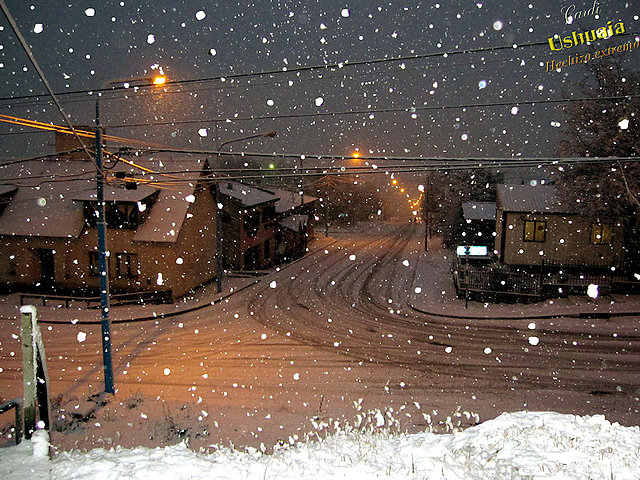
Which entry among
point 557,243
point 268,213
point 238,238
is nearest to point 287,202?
point 268,213

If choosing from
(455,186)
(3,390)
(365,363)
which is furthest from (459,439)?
(455,186)

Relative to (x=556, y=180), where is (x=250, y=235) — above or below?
below

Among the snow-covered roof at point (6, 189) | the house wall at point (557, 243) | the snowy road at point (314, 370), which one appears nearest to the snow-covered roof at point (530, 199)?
the house wall at point (557, 243)

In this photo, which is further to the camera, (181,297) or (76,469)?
(181,297)

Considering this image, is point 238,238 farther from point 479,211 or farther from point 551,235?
point 479,211

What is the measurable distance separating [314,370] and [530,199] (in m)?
25.3

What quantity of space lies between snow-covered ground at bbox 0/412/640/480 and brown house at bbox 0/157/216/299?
19008 millimetres

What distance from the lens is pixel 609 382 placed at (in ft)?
40.6

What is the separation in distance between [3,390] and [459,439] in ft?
43.2

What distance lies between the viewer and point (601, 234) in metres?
28.6

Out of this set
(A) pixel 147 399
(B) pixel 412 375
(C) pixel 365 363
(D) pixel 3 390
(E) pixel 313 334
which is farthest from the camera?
(E) pixel 313 334

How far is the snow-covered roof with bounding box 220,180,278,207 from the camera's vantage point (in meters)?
30.1

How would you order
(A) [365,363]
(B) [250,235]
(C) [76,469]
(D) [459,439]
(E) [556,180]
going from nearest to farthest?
(C) [76,469] < (D) [459,439] < (A) [365,363] < (E) [556,180] < (B) [250,235]

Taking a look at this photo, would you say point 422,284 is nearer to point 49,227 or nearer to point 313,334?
point 313,334
